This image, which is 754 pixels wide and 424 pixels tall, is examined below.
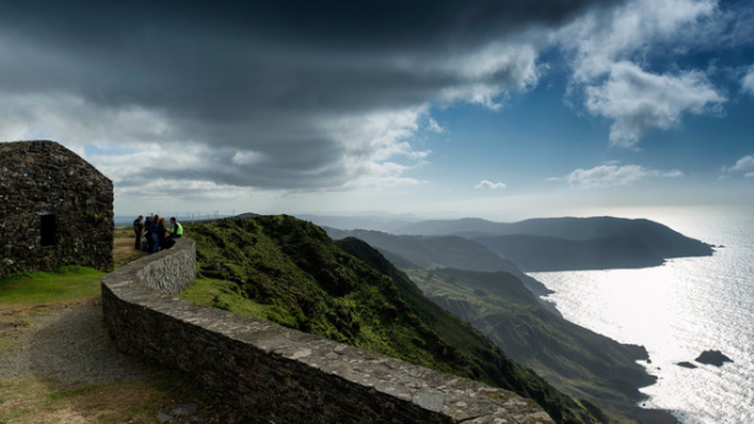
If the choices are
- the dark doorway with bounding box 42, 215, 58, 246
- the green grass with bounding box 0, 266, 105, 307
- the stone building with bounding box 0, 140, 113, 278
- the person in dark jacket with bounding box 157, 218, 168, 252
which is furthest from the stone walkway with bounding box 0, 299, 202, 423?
the person in dark jacket with bounding box 157, 218, 168, 252

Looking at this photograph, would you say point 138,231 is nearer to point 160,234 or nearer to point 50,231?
point 160,234

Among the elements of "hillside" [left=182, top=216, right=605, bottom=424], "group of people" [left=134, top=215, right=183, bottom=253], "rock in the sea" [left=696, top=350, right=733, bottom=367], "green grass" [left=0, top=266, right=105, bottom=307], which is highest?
"group of people" [left=134, top=215, right=183, bottom=253]

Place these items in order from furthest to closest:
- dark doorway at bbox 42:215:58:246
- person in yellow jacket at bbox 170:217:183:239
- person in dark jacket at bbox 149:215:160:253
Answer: person in yellow jacket at bbox 170:217:183:239, person in dark jacket at bbox 149:215:160:253, dark doorway at bbox 42:215:58:246

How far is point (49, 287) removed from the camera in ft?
48.1

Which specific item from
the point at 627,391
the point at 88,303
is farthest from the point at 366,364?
the point at 627,391

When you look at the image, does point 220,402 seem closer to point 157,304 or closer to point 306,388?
point 306,388

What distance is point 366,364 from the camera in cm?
585

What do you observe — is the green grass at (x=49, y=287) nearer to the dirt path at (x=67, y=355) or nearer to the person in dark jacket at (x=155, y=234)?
the dirt path at (x=67, y=355)

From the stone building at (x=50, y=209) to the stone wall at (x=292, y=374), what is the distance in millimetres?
9995

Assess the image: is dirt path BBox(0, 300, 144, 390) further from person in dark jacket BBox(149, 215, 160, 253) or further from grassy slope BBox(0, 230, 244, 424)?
person in dark jacket BBox(149, 215, 160, 253)

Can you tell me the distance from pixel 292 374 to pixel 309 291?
34573 mm

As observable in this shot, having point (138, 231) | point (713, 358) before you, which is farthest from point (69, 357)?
point (713, 358)

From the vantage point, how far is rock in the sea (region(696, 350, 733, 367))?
169875 mm

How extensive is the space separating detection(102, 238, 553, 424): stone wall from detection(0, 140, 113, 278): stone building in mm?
9995
